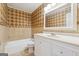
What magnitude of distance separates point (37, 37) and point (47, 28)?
19cm

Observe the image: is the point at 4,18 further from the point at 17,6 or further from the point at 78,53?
the point at 78,53

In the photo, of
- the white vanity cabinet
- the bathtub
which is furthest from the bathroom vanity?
the bathtub

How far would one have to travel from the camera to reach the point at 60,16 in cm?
147

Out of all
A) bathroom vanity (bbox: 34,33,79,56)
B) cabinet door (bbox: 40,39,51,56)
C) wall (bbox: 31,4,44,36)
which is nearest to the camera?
bathroom vanity (bbox: 34,33,79,56)

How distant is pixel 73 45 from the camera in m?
1.02

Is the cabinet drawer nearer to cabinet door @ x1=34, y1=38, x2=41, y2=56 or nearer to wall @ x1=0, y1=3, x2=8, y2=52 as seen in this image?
cabinet door @ x1=34, y1=38, x2=41, y2=56

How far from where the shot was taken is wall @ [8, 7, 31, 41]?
1.43 metres

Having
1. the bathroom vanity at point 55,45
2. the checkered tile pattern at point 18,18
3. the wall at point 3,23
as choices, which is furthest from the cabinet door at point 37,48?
the wall at point 3,23

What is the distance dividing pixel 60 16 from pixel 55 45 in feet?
1.31

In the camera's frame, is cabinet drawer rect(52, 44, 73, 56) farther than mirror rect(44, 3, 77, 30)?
No

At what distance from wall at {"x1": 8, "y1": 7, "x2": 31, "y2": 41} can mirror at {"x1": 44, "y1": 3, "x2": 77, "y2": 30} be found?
0.24 meters

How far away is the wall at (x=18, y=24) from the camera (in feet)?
4.69

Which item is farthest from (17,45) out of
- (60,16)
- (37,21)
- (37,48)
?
(60,16)

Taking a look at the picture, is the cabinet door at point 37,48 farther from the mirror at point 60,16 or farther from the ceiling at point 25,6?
the ceiling at point 25,6
